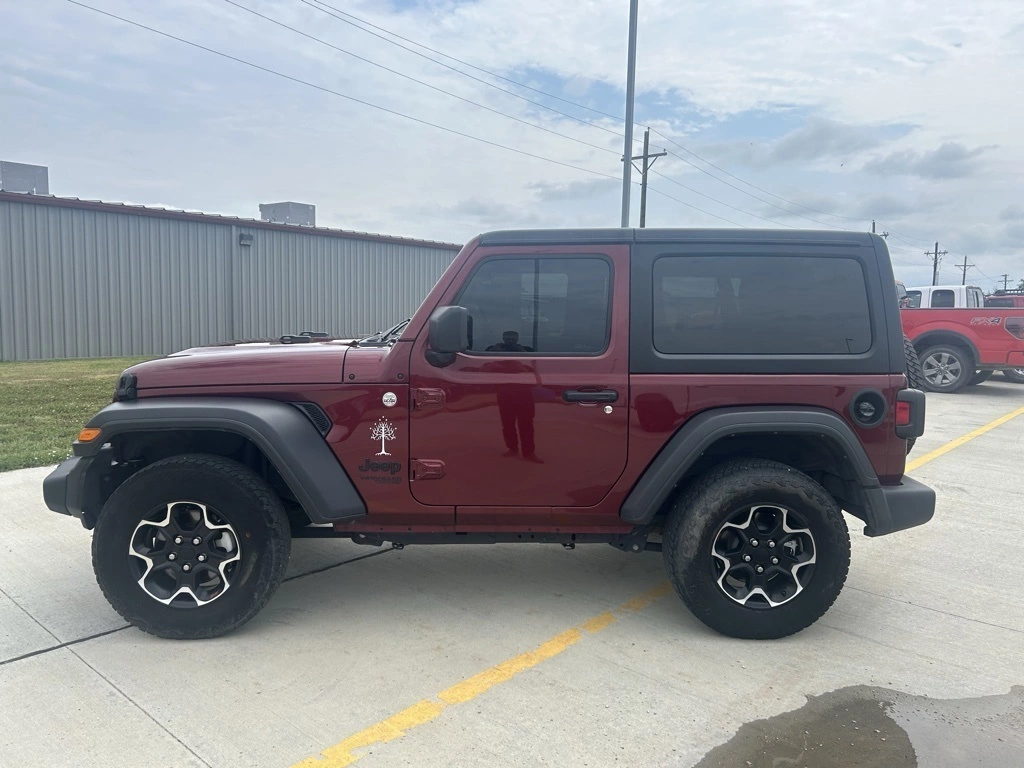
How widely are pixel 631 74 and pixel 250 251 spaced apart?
10781 millimetres

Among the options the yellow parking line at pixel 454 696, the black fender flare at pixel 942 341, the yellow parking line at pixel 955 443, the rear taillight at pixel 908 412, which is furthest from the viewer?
the black fender flare at pixel 942 341

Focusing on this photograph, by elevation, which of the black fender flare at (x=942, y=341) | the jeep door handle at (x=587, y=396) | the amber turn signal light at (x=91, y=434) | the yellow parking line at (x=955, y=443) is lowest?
the yellow parking line at (x=955, y=443)

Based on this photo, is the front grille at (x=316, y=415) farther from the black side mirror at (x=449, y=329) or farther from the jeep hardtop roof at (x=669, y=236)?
the jeep hardtop roof at (x=669, y=236)

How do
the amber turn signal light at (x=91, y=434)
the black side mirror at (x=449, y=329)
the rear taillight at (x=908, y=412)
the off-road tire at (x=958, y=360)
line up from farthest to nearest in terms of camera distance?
the off-road tire at (x=958, y=360)
the rear taillight at (x=908, y=412)
the amber turn signal light at (x=91, y=434)
the black side mirror at (x=449, y=329)

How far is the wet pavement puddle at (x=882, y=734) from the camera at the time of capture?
2.67 meters

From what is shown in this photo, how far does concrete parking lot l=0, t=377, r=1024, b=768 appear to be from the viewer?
8.91ft

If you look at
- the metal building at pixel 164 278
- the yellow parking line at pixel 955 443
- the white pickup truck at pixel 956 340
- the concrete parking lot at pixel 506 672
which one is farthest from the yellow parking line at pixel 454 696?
the metal building at pixel 164 278

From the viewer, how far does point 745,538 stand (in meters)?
3.54

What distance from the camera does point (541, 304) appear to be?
3.60 meters

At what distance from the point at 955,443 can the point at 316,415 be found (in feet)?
26.4

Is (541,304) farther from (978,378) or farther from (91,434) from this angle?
(978,378)

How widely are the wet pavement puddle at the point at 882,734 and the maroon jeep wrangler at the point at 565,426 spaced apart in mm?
591

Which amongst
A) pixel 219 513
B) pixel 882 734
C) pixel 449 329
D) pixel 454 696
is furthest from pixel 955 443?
pixel 219 513

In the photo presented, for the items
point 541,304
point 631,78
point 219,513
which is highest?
point 631,78
